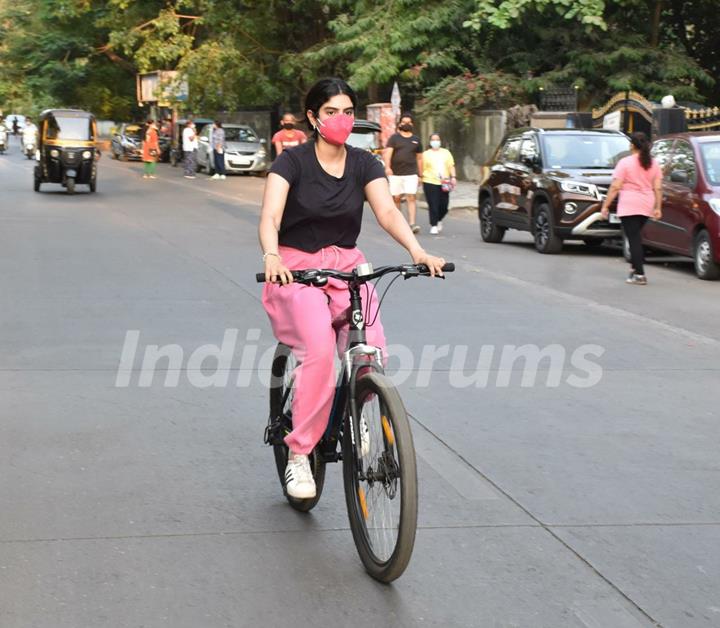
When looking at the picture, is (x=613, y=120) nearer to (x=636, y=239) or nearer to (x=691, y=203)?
(x=691, y=203)

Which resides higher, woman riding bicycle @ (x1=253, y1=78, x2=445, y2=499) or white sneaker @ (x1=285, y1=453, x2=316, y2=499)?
woman riding bicycle @ (x1=253, y1=78, x2=445, y2=499)

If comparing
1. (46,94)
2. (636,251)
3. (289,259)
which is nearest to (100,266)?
(636,251)

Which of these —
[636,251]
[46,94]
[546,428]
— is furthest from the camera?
[46,94]

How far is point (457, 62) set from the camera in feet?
122

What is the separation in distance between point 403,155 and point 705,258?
7282mm

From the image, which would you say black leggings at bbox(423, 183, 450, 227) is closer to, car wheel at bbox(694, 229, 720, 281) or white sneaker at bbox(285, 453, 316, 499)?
car wheel at bbox(694, 229, 720, 281)

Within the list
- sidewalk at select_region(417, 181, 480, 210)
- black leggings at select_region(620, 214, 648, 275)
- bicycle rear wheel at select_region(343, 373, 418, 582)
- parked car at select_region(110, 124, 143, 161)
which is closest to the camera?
bicycle rear wheel at select_region(343, 373, 418, 582)

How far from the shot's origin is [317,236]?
5465 millimetres

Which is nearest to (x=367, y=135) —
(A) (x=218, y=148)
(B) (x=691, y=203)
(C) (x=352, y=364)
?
(A) (x=218, y=148)

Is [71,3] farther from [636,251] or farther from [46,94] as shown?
[636,251]

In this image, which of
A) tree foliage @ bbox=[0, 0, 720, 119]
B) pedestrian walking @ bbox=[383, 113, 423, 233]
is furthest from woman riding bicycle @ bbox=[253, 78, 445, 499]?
tree foliage @ bbox=[0, 0, 720, 119]

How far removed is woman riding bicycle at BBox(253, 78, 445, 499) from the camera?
17.1ft

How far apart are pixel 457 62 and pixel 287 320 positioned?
32.8 m

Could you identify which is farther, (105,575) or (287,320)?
(287,320)
